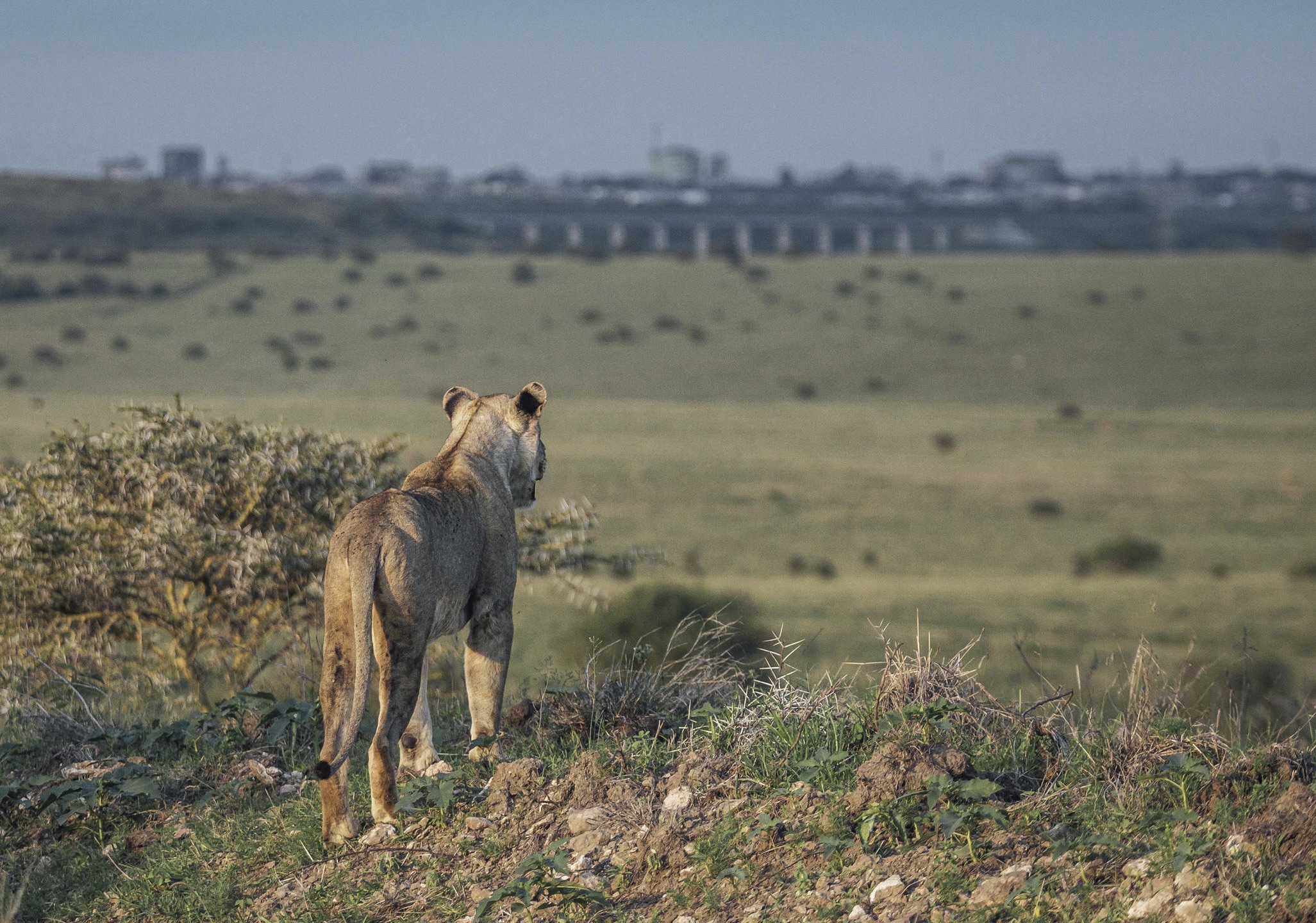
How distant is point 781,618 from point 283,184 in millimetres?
139168

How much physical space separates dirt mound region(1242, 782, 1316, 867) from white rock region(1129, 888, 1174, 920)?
442 mm

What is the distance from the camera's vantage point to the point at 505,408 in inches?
287

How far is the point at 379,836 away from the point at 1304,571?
3861cm

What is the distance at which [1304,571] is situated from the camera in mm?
39688

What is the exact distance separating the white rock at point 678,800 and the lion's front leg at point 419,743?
131 centimetres

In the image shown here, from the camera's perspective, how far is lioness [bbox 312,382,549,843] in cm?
599

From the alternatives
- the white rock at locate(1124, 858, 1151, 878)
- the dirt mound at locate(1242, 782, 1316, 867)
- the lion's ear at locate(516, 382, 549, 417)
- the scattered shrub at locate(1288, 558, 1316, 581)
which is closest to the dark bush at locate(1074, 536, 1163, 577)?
the scattered shrub at locate(1288, 558, 1316, 581)

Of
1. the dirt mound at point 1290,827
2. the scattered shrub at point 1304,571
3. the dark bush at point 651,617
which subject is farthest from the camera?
the scattered shrub at point 1304,571

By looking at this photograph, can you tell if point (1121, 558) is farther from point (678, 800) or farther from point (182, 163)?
point (182, 163)

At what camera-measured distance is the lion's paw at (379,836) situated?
6.12 m

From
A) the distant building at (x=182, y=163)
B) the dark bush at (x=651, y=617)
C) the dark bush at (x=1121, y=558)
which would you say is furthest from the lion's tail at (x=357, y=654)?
the distant building at (x=182, y=163)

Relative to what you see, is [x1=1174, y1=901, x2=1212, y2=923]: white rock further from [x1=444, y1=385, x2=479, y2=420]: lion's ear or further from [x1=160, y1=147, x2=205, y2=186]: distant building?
[x1=160, y1=147, x2=205, y2=186]: distant building

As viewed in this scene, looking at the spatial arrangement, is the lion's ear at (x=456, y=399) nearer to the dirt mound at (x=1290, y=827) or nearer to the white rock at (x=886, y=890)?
the white rock at (x=886, y=890)

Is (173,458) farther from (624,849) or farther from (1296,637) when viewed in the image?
(1296,637)
